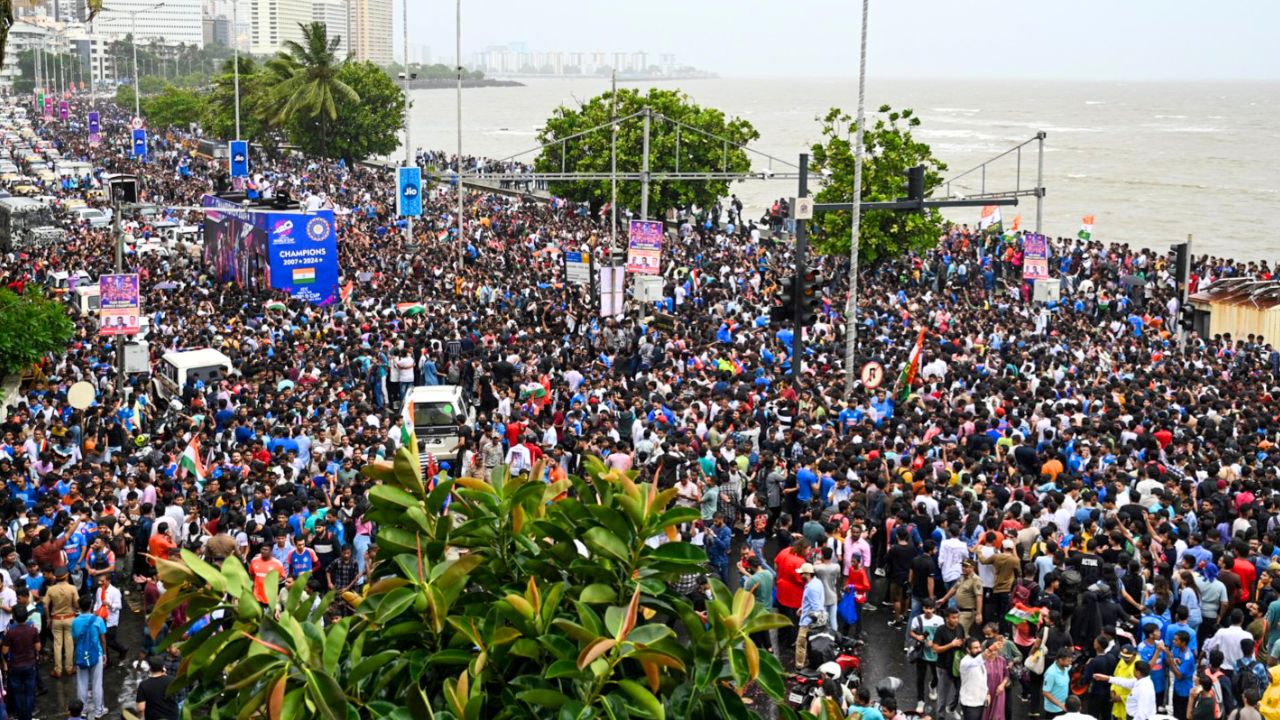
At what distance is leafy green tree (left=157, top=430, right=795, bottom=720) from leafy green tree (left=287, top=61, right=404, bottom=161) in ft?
227

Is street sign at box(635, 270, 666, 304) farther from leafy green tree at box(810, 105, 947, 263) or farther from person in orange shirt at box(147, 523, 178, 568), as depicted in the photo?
person in orange shirt at box(147, 523, 178, 568)

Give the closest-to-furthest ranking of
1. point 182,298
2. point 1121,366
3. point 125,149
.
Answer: point 1121,366
point 182,298
point 125,149

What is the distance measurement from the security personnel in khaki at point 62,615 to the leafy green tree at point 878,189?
27631mm

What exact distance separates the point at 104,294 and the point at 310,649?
19962mm

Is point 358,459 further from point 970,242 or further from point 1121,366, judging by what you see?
point 970,242

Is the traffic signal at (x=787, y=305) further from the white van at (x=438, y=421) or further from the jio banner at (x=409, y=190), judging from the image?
the jio banner at (x=409, y=190)

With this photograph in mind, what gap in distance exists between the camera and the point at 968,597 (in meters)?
13.1

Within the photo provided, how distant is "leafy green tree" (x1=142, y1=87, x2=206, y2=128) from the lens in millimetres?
109625

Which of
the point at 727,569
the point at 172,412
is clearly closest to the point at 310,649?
the point at 727,569

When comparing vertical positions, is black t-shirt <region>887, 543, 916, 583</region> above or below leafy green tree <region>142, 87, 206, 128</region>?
below

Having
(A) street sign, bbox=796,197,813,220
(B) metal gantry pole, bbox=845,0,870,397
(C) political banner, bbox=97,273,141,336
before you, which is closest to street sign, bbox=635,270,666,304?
(B) metal gantry pole, bbox=845,0,870,397

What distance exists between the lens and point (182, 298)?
33094 mm

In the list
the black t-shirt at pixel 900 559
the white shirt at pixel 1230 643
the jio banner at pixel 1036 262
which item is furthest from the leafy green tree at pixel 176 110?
the white shirt at pixel 1230 643

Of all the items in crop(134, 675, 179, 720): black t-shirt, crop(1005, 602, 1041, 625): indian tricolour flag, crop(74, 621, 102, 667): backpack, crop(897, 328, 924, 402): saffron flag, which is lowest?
crop(74, 621, 102, 667): backpack
